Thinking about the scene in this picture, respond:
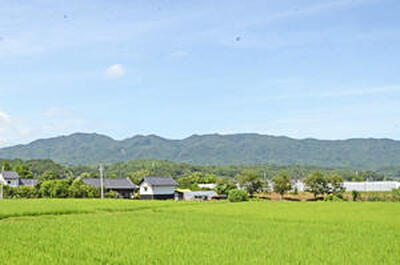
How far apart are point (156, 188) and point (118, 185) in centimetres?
727

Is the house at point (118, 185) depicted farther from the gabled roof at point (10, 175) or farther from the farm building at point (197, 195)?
the gabled roof at point (10, 175)

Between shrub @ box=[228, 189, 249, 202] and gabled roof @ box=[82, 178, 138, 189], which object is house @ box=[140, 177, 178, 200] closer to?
gabled roof @ box=[82, 178, 138, 189]

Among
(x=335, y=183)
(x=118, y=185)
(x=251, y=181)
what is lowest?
(x=118, y=185)

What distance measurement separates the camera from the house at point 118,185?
219ft

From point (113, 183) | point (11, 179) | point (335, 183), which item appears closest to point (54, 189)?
point (113, 183)

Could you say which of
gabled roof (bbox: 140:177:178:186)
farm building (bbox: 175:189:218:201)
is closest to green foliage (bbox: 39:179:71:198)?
gabled roof (bbox: 140:177:178:186)

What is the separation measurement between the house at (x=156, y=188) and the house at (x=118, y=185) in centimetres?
448

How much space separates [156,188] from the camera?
209 feet

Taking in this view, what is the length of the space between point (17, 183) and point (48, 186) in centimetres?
2472

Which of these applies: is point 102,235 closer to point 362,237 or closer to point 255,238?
point 255,238

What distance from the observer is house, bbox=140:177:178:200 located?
63188 mm

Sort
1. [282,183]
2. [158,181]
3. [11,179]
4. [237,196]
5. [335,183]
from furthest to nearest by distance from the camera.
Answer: [11,179] → [158,181] → [282,183] → [335,183] → [237,196]

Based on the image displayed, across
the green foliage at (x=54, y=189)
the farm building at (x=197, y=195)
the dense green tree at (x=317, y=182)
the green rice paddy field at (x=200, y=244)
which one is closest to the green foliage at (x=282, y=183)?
the dense green tree at (x=317, y=182)

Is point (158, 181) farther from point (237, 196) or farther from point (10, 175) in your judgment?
point (10, 175)
